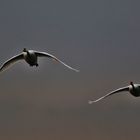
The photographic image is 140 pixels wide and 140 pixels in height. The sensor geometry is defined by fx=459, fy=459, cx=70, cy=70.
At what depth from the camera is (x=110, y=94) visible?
15703mm

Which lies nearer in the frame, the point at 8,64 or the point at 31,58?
the point at 31,58

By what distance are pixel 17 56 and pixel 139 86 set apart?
13.4 ft

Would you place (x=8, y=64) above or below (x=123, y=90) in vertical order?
above

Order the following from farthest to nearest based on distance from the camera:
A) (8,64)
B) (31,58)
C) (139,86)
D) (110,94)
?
(110,94)
(139,86)
(8,64)
(31,58)

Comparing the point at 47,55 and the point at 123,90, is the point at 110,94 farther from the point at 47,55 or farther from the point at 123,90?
the point at 47,55

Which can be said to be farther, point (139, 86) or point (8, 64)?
point (139, 86)

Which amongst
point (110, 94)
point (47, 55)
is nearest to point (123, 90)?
point (110, 94)

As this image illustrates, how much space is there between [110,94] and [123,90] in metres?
0.48

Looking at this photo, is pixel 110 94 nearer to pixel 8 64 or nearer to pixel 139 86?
pixel 139 86

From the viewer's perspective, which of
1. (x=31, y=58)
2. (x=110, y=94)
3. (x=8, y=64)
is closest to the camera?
(x=31, y=58)

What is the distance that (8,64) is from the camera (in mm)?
13828

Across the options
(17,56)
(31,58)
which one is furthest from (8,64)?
(31,58)

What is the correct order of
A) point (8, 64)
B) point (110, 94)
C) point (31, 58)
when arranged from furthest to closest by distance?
point (110, 94)
point (8, 64)
point (31, 58)

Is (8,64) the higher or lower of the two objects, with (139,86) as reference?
higher
